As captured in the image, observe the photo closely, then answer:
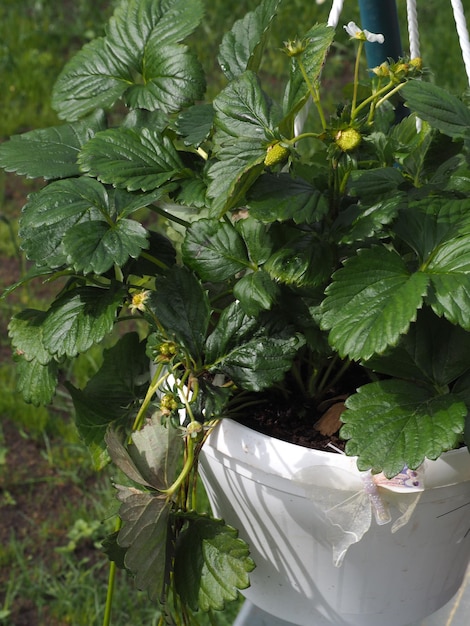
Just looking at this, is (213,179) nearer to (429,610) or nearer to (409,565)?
(409,565)

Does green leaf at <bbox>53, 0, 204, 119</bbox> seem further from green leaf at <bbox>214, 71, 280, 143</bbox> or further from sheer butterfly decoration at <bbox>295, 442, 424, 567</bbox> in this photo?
sheer butterfly decoration at <bbox>295, 442, 424, 567</bbox>

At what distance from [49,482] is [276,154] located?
4.35 feet

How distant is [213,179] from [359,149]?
14 centimetres

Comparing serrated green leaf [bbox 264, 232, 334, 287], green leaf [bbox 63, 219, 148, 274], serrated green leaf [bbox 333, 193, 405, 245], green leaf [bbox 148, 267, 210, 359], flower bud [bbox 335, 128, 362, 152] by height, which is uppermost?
flower bud [bbox 335, 128, 362, 152]

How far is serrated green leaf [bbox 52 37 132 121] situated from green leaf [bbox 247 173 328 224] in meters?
0.31

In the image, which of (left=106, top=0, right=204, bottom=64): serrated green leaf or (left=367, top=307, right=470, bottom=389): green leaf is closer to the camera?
(left=367, top=307, right=470, bottom=389): green leaf

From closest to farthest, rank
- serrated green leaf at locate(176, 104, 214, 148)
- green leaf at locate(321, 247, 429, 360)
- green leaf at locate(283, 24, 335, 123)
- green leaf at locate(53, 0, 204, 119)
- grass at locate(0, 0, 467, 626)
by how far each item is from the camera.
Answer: green leaf at locate(321, 247, 429, 360) < green leaf at locate(283, 24, 335, 123) < serrated green leaf at locate(176, 104, 214, 148) < green leaf at locate(53, 0, 204, 119) < grass at locate(0, 0, 467, 626)

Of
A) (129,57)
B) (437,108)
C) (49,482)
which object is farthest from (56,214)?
(49,482)

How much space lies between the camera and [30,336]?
1014 millimetres

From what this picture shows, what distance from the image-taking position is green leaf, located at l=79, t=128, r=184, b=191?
3.04ft

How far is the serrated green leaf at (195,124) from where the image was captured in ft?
3.11

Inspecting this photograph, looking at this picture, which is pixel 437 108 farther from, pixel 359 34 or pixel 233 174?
pixel 233 174

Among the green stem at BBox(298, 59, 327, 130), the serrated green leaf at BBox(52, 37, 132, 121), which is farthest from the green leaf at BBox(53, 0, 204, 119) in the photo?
the green stem at BBox(298, 59, 327, 130)

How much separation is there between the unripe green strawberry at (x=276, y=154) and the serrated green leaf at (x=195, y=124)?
176mm
